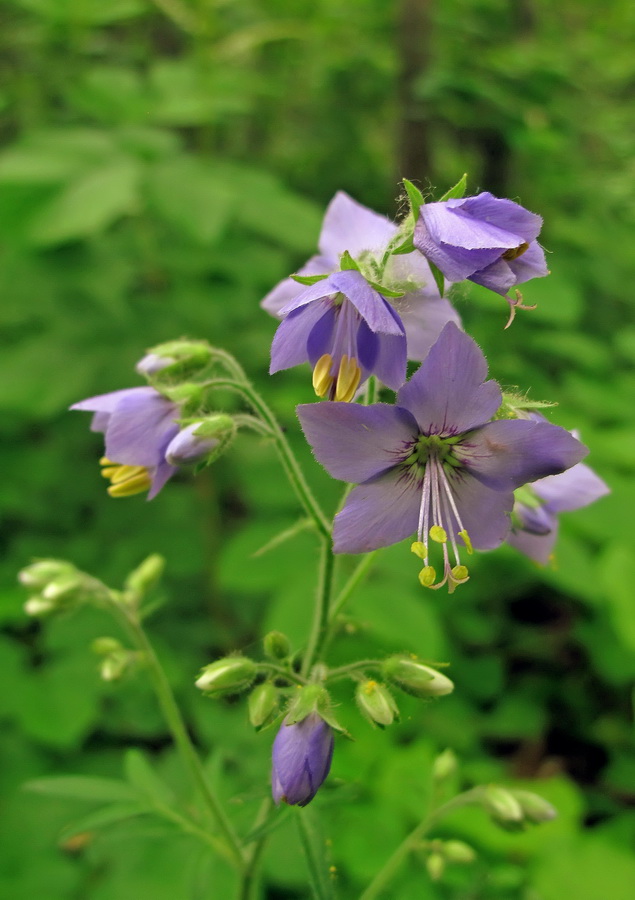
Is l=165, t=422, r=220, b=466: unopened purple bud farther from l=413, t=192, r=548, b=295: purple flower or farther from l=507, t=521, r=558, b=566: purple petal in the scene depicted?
l=507, t=521, r=558, b=566: purple petal

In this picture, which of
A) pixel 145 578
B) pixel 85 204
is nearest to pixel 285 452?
pixel 145 578

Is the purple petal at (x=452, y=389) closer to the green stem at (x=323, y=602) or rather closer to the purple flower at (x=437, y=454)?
the purple flower at (x=437, y=454)

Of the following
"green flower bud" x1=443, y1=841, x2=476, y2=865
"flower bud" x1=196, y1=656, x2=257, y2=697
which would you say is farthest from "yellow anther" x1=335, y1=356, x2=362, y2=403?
"green flower bud" x1=443, y1=841, x2=476, y2=865

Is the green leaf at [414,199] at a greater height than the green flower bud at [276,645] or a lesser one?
greater

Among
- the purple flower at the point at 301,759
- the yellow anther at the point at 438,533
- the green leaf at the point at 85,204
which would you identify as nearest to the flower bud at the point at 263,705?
the purple flower at the point at 301,759

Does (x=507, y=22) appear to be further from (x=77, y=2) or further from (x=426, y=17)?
(x=77, y=2)

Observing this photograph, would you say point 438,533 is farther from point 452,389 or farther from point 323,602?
Answer: point 323,602
